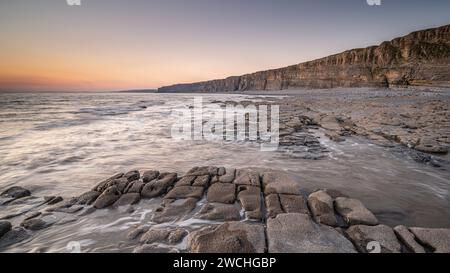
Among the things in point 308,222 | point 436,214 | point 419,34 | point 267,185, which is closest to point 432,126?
point 436,214

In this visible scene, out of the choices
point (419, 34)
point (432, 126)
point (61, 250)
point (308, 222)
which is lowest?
point (61, 250)

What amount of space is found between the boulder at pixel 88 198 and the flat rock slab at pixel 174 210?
137cm

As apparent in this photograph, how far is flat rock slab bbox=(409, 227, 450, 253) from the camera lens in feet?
8.36

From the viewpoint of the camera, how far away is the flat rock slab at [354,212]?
3.14 meters

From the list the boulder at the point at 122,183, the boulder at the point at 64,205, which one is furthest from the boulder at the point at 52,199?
the boulder at the point at 122,183

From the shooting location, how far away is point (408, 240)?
2658mm

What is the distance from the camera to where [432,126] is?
912cm

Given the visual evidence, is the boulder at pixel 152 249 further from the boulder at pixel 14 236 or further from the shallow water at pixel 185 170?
the boulder at pixel 14 236

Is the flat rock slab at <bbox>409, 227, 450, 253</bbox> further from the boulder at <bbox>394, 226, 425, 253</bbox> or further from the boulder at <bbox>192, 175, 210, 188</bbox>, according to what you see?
the boulder at <bbox>192, 175, 210, 188</bbox>

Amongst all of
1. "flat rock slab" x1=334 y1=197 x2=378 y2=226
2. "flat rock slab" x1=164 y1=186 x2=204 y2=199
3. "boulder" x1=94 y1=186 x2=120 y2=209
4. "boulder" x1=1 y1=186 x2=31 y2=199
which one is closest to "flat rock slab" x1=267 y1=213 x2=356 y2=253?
"flat rock slab" x1=334 y1=197 x2=378 y2=226
